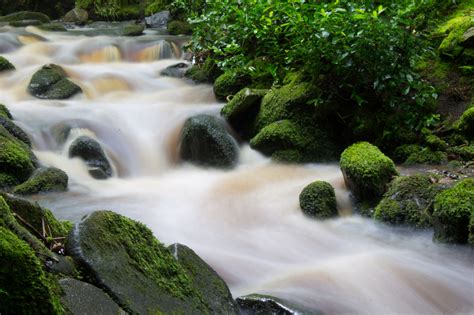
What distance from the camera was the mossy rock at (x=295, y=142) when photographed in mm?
6723

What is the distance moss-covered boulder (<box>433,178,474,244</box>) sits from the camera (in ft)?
12.9

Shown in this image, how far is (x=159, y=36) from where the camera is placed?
1401cm

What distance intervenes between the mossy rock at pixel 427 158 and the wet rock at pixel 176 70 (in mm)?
5983

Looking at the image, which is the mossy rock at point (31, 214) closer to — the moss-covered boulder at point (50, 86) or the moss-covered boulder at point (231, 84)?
the moss-covered boulder at point (231, 84)

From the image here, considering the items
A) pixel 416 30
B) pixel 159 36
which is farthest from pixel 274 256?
pixel 159 36

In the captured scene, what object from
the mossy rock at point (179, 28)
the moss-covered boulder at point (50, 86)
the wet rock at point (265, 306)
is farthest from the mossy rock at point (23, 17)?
the wet rock at point (265, 306)

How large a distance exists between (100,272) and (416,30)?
6036mm

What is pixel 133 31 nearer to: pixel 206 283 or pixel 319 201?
pixel 319 201

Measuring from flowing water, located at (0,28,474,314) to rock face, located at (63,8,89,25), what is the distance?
8044 mm

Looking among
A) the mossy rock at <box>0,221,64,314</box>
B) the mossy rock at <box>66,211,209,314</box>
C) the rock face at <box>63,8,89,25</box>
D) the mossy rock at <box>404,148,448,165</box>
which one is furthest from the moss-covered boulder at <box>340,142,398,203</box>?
the rock face at <box>63,8,89,25</box>

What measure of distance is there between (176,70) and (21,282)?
9.57 metres

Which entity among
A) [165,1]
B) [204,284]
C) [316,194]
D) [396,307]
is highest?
[165,1]

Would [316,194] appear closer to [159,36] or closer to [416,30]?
[416,30]

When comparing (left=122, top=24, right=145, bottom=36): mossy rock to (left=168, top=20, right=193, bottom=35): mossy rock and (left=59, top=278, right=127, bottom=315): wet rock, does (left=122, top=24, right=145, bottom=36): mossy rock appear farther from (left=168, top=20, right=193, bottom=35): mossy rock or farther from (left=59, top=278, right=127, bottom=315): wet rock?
(left=59, top=278, right=127, bottom=315): wet rock
